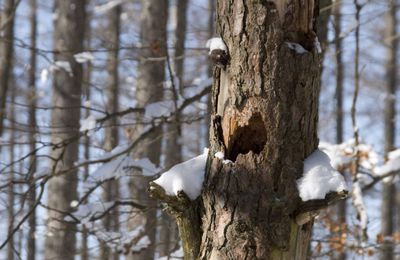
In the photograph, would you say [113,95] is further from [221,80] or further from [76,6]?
[221,80]

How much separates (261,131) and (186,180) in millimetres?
417

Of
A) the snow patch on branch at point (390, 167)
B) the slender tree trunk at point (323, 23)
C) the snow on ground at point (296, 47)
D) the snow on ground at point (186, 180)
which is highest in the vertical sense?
the slender tree trunk at point (323, 23)

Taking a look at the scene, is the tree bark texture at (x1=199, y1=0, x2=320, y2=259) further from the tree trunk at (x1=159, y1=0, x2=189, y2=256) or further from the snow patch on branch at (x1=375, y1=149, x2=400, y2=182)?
the snow patch on branch at (x1=375, y1=149, x2=400, y2=182)

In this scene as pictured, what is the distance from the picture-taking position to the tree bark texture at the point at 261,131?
2.78 metres

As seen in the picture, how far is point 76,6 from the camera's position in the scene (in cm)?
903

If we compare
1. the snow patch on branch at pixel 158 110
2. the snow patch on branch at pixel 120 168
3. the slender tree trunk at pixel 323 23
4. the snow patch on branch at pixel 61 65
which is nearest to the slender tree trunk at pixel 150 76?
the snow patch on branch at pixel 61 65

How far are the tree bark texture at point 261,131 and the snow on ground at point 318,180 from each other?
0.13 feet

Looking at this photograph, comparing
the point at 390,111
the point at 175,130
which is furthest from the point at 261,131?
the point at 390,111

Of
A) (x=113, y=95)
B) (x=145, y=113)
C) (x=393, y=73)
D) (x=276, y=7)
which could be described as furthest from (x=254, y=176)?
(x=393, y=73)

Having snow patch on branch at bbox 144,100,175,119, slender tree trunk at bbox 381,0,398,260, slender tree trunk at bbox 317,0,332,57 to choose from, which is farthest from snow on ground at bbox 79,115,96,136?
slender tree trunk at bbox 381,0,398,260

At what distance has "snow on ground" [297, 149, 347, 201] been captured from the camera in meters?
2.77

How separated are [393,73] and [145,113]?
10.8 m

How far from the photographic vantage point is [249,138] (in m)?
2.95

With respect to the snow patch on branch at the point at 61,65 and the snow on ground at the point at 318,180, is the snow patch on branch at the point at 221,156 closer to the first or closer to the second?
the snow on ground at the point at 318,180
